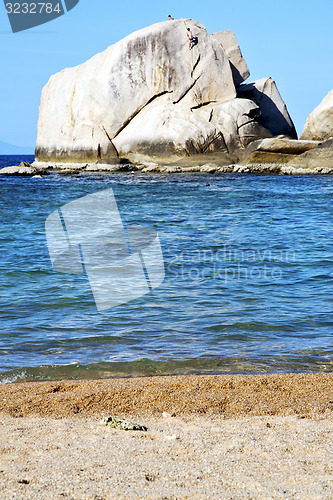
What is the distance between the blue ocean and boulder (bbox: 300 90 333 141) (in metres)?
21.1

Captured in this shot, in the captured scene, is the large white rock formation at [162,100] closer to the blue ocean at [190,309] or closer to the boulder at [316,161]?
the boulder at [316,161]

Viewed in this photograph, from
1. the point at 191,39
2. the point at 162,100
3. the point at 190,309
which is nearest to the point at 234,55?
the point at 191,39

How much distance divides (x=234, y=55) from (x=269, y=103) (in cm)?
469

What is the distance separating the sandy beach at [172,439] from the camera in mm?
2623

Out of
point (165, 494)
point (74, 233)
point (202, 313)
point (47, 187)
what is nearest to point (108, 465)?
point (165, 494)

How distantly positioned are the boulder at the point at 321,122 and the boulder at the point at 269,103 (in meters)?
3.43

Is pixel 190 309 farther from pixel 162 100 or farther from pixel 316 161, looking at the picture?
pixel 162 100

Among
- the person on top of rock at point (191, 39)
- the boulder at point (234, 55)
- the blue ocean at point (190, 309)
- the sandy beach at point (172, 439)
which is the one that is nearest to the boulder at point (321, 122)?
the boulder at point (234, 55)

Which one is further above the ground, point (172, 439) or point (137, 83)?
point (172, 439)

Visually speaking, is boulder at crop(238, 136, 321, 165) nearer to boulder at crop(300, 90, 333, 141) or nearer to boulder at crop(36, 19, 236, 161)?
boulder at crop(300, 90, 333, 141)

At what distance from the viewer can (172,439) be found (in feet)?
11.0

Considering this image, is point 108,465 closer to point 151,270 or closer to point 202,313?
point 202,313

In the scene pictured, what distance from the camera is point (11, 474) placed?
2.68m

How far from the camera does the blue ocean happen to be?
535 centimetres
